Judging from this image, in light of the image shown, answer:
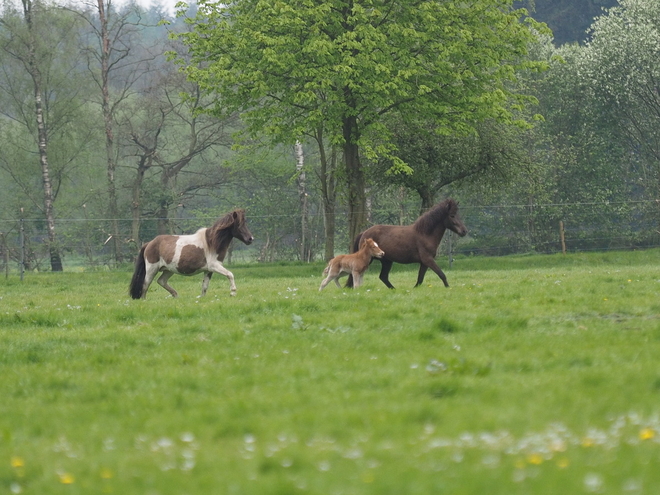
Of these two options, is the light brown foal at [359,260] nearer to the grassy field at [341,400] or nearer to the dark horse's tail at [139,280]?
the grassy field at [341,400]

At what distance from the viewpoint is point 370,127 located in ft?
112

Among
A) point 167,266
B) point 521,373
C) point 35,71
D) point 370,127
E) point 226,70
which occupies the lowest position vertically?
point 521,373

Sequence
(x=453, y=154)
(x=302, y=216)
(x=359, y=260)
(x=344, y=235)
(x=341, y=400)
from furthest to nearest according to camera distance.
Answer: (x=344, y=235) < (x=302, y=216) < (x=453, y=154) < (x=359, y=260) < (x=341, y=400)

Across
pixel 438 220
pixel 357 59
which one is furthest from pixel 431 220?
pixel 357 59

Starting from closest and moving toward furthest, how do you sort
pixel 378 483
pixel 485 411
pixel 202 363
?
pixel 378 483 → pixel 485 411 → pixel 202 363

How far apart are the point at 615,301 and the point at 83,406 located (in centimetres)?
878

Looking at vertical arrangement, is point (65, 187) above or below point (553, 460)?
above

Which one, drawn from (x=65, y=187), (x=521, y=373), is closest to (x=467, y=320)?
(x=521, y=373)

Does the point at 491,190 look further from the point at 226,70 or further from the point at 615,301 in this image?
the point at 615,301

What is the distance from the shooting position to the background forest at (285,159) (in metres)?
42.5

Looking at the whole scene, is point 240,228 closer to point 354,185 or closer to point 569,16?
point 354,185

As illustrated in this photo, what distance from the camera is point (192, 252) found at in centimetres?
1941

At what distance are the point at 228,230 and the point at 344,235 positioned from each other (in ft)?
102

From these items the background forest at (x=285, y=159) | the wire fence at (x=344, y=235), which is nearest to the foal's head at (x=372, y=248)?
the background forest at (x=285, y=159)
